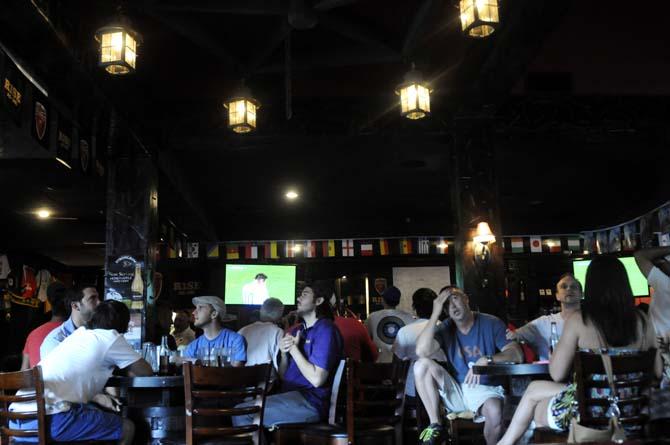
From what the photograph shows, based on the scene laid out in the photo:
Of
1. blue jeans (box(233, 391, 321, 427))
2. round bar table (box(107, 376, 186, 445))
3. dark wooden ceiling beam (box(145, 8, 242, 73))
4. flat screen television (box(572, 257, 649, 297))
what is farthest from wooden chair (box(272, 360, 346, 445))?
flat screen television (box(572, 257, 649, 297))

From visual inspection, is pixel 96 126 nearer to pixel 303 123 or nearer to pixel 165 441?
pixel 303 123

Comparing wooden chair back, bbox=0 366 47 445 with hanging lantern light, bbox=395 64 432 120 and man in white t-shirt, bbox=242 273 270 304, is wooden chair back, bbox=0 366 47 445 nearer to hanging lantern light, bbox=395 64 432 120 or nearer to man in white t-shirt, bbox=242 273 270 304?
hanging lantern light, bbox=395 64 432 120

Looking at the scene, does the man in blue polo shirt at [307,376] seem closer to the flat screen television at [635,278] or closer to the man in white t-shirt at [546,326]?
the man in white t-shirt at [546,326]

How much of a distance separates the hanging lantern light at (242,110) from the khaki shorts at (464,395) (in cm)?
304

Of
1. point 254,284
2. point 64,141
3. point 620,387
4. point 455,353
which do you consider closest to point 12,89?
point 64,141

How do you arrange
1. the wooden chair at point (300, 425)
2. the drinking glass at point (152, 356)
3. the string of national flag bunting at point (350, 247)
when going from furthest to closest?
1. the string of national flag bunting at point (350, 247)
2. the drinking glass at point (152, 356)
3. the wooden chair at point (300, 425)

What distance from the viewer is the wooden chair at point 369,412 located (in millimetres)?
3689

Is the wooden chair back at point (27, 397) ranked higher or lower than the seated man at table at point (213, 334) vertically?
lower

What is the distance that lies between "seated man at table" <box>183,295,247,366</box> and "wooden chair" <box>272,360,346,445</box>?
878 mm

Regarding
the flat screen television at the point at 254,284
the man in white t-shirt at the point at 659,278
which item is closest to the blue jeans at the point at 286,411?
the man in white t-shirt at the point at 659,278

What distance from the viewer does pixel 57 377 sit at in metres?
3.48

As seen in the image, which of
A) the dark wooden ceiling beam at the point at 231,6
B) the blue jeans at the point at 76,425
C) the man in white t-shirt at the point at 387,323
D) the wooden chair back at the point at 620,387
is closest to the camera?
the wooden chair back at the point at 620,387

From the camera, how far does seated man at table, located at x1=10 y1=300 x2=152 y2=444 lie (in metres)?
3.45

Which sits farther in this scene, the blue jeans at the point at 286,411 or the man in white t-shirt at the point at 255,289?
the man in white t-shirt at the point at 255,289
